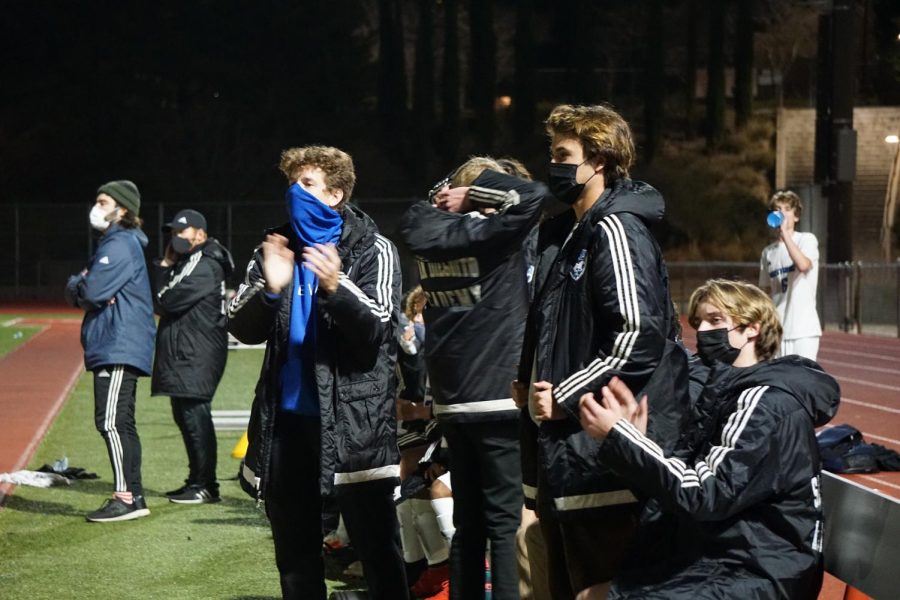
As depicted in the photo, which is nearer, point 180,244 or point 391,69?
point 180,244

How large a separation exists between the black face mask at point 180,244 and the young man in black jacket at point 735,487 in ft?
19.2

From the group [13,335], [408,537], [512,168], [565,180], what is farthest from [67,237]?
[565,180]

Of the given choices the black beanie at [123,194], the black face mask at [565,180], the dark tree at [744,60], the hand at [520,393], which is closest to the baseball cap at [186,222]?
the black beanie at [123,194]

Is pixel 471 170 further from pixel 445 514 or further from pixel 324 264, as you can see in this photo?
pixel 445 514

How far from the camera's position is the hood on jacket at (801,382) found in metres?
3.82

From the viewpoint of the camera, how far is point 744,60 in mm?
55438

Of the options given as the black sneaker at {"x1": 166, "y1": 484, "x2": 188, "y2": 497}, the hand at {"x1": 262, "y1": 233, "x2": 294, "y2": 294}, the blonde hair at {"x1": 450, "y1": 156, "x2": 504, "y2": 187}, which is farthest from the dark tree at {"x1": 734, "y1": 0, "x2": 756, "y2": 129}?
the hand at {"x1": 262, "y1": 233, "x2": 294, "y2": 294}

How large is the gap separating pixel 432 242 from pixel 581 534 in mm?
1474

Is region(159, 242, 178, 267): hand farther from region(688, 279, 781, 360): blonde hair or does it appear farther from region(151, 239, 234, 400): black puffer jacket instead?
region(688, 279, 781, 360): blonde hair

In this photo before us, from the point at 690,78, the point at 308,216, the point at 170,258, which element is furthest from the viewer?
the point at 690,78

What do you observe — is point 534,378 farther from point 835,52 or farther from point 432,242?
point 835,52

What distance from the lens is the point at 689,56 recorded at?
5919cm

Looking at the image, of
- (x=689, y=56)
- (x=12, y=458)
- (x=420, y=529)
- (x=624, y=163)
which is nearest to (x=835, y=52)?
(x=12, y=458)

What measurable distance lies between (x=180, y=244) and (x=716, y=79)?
4937 cm
